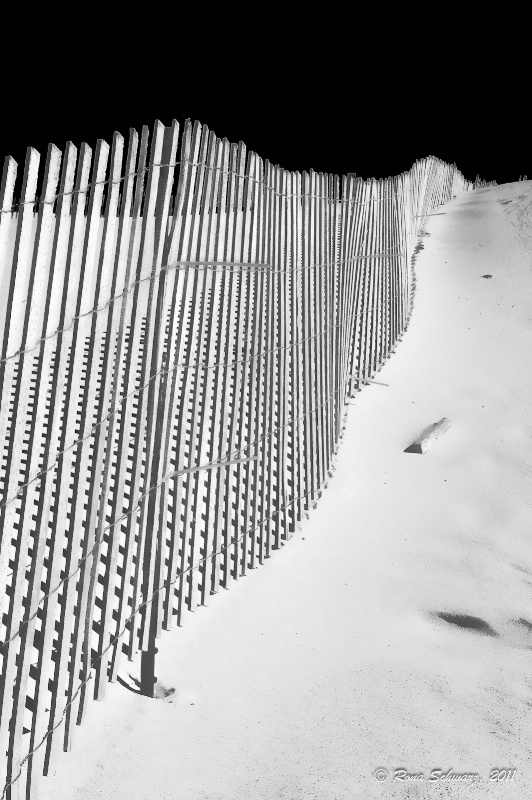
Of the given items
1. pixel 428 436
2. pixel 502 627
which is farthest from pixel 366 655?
pixel 428 436

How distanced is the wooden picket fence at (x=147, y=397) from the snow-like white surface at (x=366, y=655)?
0.14m

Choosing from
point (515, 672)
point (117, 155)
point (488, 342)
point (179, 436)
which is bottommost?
point (515, 672)

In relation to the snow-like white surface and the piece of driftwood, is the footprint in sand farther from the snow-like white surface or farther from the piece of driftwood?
the piece of driftwood

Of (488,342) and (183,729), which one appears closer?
(183,729)

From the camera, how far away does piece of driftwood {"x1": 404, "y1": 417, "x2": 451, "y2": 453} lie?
461cm

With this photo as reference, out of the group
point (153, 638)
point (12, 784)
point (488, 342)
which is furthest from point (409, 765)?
point (488, 342)

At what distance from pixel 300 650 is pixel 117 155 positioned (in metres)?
1.80

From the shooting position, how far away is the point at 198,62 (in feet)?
90.4

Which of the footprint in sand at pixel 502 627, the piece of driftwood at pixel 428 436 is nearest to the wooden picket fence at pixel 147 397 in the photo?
the piece of driftwood at pixel 428 436

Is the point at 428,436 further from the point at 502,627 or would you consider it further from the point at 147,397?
the point at 147,397

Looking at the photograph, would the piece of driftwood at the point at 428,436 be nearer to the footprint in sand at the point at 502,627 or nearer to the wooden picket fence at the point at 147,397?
the wooden picket fence at the point at 147,397

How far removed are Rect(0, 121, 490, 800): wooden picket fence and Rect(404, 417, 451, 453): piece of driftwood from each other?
47 centimetres

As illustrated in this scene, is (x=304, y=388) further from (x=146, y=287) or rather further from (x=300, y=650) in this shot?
(x=146, y=287)

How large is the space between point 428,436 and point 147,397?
2.49m
